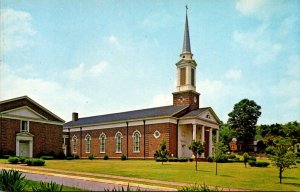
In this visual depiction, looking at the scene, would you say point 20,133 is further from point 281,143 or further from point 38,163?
point 281,143

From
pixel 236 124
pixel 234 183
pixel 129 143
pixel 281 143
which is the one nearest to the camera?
pixel 234 183

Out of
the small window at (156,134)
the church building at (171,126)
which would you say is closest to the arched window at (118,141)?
the church building at (171,126)

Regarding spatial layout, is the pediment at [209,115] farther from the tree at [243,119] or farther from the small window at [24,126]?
the small window at [24,126]

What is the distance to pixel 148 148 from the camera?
141 ft

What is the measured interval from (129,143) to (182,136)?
304 inches

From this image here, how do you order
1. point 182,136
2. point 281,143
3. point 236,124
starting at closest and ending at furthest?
point 281,143 < point 236,124 < point 182,136

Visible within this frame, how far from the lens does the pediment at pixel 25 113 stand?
37875 mm

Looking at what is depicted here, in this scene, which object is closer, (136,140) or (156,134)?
(156,134)

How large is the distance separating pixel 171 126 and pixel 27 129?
55.6ft

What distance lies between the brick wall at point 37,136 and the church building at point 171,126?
8.36m

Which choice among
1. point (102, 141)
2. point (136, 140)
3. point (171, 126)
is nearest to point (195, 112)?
point (171, 126)

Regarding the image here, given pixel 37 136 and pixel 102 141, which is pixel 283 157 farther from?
pixel 102 141

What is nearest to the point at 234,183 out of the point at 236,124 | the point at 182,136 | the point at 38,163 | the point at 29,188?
the point at 29,188

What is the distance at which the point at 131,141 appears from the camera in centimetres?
4588
